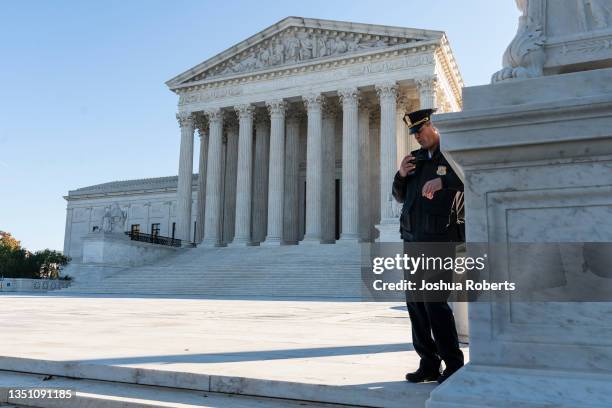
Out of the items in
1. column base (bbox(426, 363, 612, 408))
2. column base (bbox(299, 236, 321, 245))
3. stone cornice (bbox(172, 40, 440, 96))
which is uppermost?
stone cornice (bbox(172, 40, 440, 96))

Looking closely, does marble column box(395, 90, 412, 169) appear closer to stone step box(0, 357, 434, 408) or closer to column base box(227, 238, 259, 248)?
column base box(227, 238, 259, 248)

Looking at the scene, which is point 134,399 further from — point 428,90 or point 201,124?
point 201,124

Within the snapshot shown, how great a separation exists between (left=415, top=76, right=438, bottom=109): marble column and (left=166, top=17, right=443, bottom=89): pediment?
2.73 meters

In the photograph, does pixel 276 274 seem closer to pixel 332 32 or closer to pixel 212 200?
pixel 212 200

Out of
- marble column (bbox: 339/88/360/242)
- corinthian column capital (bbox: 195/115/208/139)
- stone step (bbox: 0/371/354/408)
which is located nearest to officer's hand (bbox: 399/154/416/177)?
stone step (bbox: 0/371/354/408)

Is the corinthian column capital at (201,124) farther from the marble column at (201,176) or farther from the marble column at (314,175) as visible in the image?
the marble column at (314,175)

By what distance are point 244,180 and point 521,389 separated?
123 feet

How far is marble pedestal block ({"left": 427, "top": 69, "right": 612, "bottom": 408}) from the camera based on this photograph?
2484mm

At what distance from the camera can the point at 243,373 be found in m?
3.61

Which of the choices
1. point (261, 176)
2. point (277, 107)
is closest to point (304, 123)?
point (277, 107)

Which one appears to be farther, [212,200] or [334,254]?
[212,200]

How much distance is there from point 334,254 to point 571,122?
29.7 meters

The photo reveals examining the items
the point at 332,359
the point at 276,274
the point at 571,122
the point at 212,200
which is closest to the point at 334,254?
the point at 276,274

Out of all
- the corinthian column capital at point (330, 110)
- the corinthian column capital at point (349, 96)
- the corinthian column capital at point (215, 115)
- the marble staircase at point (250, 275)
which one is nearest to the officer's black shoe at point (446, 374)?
the marble staircase at point (250, 275)
